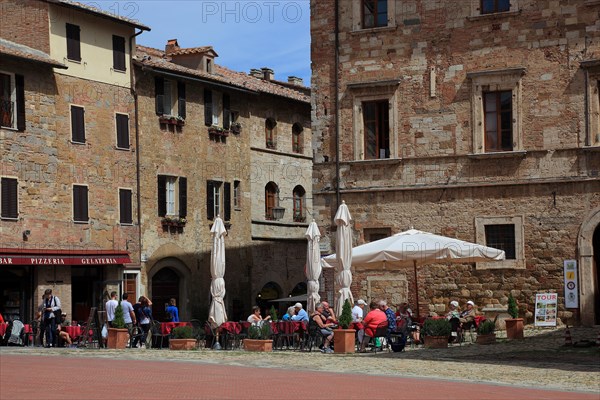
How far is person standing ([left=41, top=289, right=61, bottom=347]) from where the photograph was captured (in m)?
29.2

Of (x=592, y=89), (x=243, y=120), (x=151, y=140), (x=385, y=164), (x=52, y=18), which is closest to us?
(x=592, y=89)

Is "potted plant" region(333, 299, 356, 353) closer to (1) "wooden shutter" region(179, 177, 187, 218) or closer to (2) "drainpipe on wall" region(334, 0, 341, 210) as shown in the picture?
(2) "drainpipe on wall" region(334, 0, 341, 210)

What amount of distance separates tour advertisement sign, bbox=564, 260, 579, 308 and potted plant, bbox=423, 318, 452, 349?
606 centimetres

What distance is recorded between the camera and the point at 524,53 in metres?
30.2

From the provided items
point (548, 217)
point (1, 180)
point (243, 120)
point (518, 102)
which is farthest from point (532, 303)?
point (243, 120)

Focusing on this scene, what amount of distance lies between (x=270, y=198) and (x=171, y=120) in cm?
754

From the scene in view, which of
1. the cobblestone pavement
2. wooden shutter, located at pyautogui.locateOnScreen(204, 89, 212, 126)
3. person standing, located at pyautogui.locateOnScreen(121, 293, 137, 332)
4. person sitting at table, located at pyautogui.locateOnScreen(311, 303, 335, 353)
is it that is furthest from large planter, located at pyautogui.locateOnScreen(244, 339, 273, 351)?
wooden shutter, located at pyautogui.locateOnScreen(204, 89, 212, 126)

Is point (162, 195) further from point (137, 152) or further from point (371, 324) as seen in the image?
point (371, 324)

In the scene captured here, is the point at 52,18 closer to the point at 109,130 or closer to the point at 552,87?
the point at 109,130

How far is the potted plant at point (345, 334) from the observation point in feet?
77.5

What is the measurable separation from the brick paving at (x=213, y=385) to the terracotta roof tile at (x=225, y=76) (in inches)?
911

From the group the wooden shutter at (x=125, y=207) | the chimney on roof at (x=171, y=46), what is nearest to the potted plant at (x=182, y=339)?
the wooden shutter at (x=125, y=207)

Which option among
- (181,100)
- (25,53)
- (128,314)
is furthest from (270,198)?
(128,314)

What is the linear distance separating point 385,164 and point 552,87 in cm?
479
